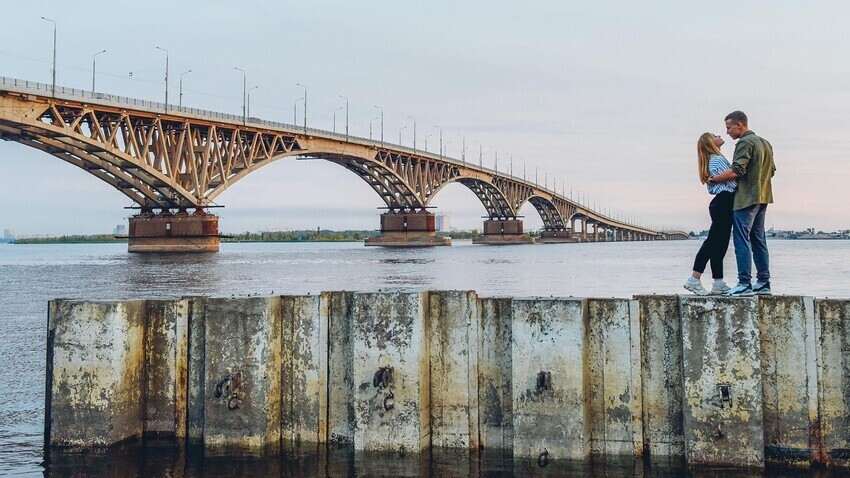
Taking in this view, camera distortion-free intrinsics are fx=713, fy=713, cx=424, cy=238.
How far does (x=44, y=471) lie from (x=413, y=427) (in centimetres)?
363

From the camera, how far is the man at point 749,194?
7547mm

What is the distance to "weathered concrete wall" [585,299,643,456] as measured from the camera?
703 centimetres

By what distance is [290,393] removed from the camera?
7.54 metres

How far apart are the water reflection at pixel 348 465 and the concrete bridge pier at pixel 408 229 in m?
106

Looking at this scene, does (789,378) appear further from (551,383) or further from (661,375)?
(551,383)

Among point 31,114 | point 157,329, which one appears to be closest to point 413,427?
point 157,329

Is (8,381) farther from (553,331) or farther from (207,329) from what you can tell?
(553,331)

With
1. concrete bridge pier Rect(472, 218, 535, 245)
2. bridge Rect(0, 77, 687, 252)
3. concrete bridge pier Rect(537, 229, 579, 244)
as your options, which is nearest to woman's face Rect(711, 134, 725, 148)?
bridge Rect(0, 77, 687, 252)

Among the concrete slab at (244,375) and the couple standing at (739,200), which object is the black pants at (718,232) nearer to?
the couple standing at (739,200)

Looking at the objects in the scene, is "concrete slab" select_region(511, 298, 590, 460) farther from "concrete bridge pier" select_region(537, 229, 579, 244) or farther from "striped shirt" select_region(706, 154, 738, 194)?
"concrete bridge pier" select_region(537, 229, 579, 244)

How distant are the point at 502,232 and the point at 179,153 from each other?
90.5 metres

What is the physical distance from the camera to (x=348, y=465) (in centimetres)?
707

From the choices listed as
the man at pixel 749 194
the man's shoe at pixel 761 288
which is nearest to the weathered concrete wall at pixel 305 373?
the man at pixel 749 194

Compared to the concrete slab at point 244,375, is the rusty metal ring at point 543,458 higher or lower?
lower
